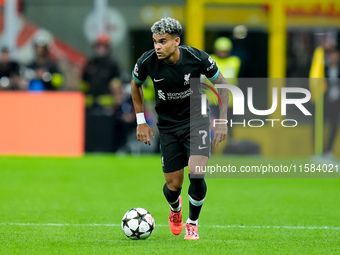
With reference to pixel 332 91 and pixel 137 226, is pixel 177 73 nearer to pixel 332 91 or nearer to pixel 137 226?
pixel 137 226

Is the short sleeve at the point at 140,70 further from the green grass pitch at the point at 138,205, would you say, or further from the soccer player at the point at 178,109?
the green grass pitch at the point at 138,205

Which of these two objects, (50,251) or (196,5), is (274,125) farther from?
(50,251)

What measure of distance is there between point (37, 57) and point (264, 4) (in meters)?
5.92

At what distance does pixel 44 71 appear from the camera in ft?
51.9

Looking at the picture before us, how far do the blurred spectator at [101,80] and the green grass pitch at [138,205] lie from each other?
1.24 meters

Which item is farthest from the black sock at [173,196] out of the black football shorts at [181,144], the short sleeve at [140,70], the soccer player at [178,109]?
the short sleeve at [140,70]

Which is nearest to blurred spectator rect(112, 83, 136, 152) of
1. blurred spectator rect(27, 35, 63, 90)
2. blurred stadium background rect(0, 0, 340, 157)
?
blurred stadium background rect(0, 0, 340, 157)

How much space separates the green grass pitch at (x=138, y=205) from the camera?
23.0 ft

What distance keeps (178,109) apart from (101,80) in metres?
8.87

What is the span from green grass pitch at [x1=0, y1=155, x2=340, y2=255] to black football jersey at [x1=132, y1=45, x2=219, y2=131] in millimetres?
1306

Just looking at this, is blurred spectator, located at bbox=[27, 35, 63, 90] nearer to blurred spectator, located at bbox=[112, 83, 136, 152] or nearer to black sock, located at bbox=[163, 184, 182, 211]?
blurred spectator, located at bbox=[112, 83, 136, 152]

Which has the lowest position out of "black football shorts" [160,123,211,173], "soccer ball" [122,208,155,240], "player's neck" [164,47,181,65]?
"soccer ball" [122,208,155,240]

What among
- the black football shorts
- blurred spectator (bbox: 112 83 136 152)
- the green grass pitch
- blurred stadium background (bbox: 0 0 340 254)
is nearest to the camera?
the green grass pitch

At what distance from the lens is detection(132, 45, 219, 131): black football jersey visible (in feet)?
24.1
